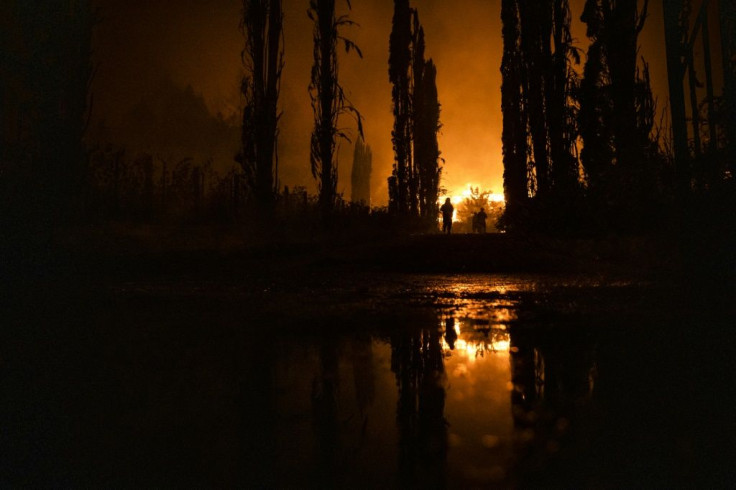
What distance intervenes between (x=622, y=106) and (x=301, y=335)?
37.6 ft

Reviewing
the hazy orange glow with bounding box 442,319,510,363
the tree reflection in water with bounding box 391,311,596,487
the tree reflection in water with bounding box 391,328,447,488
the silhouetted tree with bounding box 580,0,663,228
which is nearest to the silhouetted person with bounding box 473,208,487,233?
the silhouetted tree with bounding box 580,0,663,228

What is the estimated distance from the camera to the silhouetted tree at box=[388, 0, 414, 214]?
24750 millimetres

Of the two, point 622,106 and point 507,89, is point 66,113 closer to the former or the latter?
point 622,106

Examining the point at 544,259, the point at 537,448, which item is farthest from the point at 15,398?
the point at 544,259

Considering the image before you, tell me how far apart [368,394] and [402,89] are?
24415 millimetres

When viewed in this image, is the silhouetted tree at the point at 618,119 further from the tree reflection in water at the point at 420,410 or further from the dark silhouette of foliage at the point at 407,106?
the dark silhouette of foliage at the point at 407,106

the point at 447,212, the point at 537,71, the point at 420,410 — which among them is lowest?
the point at 420,410

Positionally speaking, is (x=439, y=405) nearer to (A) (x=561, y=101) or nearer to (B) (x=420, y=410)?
(B) (x=420, y=410)

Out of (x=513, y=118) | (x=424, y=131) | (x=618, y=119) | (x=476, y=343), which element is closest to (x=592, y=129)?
(x=618, y=119)

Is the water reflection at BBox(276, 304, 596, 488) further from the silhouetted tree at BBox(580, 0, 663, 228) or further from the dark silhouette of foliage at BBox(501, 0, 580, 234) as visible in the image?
the dark silhouette of foliage at BBox(501, 0, 580, 234)

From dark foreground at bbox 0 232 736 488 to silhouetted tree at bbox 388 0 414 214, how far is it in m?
20.3

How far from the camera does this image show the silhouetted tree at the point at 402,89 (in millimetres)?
24750

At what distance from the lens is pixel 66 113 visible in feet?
33.6

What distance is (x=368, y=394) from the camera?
2303 mm
